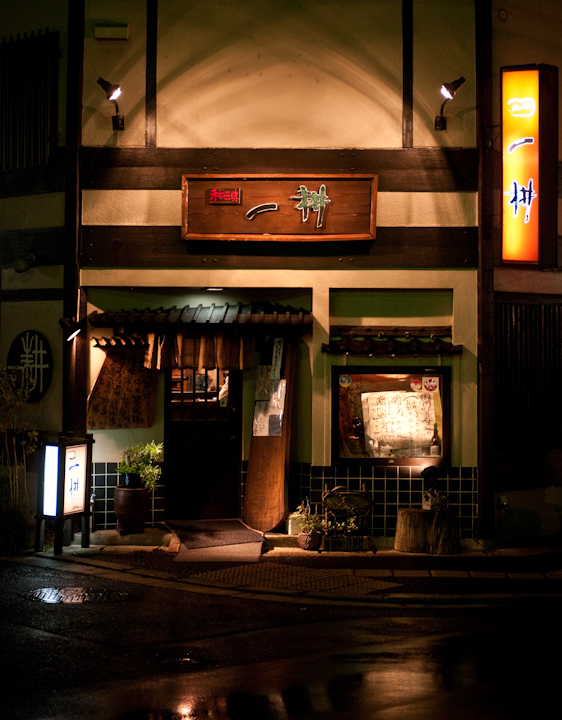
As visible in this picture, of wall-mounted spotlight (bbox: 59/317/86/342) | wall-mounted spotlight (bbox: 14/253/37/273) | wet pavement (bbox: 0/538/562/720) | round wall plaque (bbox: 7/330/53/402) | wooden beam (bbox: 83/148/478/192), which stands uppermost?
wooden beam (bbox: 83/148/478/192)

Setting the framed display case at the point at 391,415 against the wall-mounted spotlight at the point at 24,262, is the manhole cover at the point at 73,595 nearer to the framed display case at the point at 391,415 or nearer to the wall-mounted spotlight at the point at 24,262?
the framed display case at the point at 391,415

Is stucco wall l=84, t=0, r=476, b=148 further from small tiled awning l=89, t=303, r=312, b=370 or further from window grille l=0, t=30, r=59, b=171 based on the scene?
small tiled awning l=89, t=303, r=312, b=370

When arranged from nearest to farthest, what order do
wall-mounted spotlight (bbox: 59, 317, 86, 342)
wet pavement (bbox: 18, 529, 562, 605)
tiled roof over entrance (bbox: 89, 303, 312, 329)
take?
wet pavement (bbox: 18, 529, 562, 605)
wall-mounted spotlight (bbox: 59, 317, 86, 342)
tiled roof over entrance (bbox: 89, 303, 312, 329)

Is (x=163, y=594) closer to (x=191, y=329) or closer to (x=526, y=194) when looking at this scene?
(x=191, y=329)

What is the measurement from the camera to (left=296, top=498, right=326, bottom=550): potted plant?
12.5 meters

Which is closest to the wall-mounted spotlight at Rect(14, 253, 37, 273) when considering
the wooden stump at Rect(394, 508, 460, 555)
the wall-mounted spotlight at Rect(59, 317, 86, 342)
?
the wall-mounted spotlight at Rect(59, 317, 86, 342)

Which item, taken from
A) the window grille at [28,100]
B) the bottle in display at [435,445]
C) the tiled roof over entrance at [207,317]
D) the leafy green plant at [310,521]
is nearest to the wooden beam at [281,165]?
the window grille at [28,100]

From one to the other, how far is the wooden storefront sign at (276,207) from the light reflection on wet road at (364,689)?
7.13 meters

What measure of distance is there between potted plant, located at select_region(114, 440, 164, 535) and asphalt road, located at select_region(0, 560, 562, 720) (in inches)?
97.2

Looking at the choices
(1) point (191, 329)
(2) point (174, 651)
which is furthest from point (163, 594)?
(1) point (191, 329)

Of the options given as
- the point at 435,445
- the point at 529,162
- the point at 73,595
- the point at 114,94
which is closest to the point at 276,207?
A: the point at 114,94

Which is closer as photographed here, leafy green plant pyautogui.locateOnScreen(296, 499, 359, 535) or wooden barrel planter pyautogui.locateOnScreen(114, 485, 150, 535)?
leafy green plant pyautogui.locateOnScreen(296, 499, 359, 535)

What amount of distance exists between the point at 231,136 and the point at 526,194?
15.5 ft

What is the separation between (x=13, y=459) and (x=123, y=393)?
6.61ft
